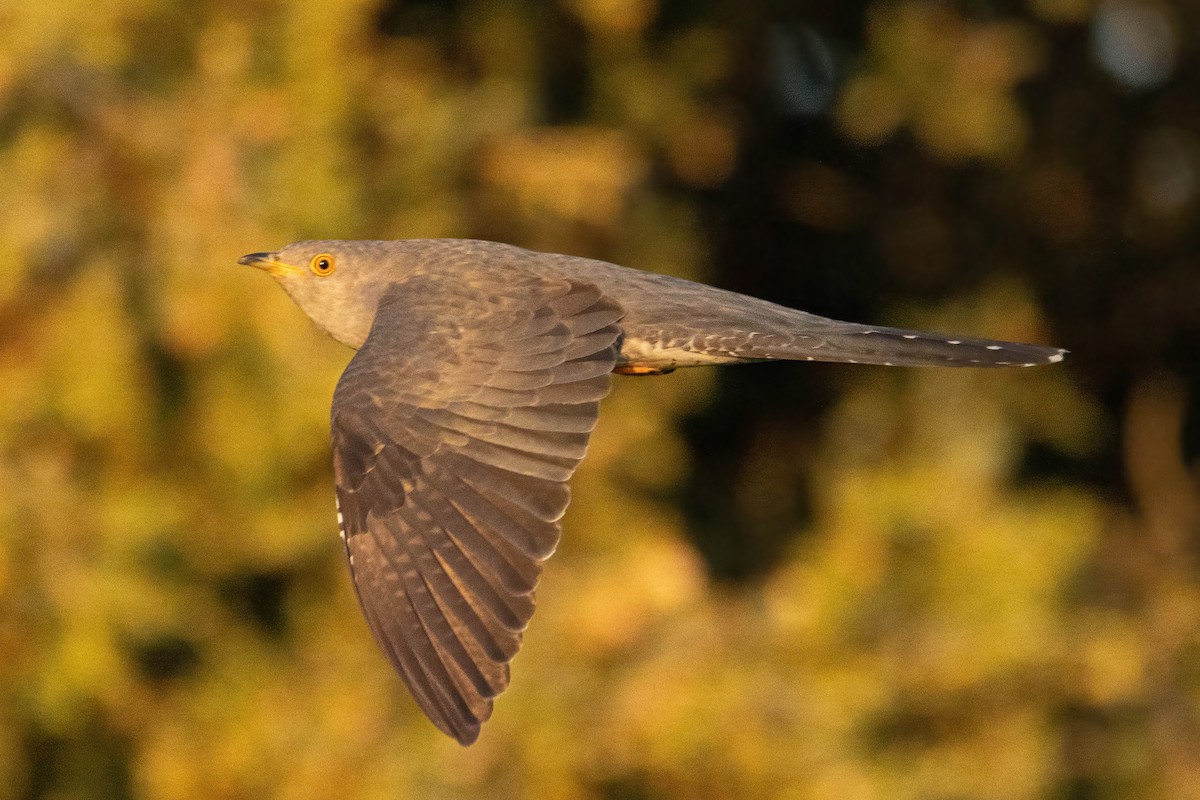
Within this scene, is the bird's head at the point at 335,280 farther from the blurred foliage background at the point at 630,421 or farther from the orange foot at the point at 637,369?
the blurred foliage background at the point at 630,421

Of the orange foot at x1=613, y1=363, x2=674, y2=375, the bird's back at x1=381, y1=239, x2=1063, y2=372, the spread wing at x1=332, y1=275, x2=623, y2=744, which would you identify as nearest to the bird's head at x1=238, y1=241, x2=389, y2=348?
the bird's back at x1=381, y1=239, x2=1063, y2=372

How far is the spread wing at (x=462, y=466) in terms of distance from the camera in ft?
16.5

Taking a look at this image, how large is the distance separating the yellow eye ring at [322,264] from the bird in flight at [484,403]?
19cm

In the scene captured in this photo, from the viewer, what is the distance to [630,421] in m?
11.6

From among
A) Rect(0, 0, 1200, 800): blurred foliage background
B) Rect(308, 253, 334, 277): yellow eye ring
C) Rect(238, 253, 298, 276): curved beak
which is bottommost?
Rect(0, 0, 1200, 800): blurred foliage background

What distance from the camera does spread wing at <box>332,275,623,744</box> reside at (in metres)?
5.04

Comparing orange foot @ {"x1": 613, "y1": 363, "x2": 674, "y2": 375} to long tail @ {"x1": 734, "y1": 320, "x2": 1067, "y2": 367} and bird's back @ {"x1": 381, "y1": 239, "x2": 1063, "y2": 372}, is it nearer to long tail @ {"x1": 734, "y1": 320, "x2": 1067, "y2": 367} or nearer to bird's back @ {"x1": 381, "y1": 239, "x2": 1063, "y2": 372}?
bird's back @ {"x1": 381, "y1": 239, "x2": 1063, "y2": 372}

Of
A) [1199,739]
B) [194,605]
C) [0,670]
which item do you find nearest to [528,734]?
[194,605]

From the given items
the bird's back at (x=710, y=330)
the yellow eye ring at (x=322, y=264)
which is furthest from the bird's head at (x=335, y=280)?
the bird's back at (x=710, y=330)

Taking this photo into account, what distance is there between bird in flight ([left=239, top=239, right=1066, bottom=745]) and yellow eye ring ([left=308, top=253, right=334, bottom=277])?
7.3 inches

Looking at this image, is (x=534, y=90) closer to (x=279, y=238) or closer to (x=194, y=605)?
(x=279, y=238)

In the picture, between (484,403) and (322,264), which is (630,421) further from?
(484,403)

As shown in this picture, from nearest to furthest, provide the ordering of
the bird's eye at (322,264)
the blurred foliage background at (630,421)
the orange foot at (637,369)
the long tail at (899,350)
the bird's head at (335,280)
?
1. the long tail at (899,350)
2. the orange foot at (637,369)
3. the bird's head at (335,280)
4. the bird's eye at (322,264)
5. the blurred foliage background at (630,421)

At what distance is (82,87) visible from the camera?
10.0m
